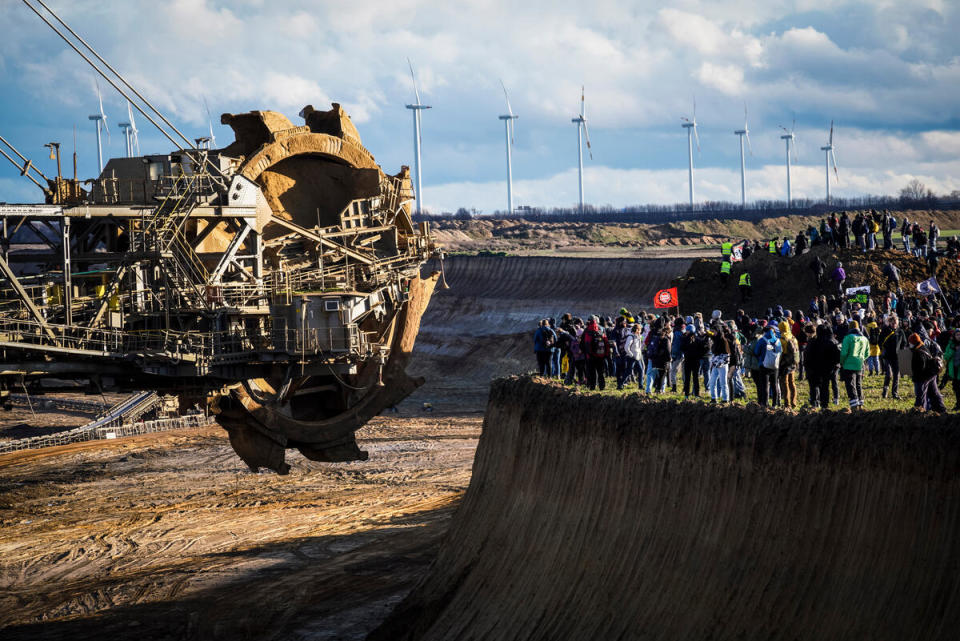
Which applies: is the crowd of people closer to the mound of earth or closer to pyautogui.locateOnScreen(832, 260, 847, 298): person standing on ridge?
pyautogui.locateOnScreen(832, 260, 847, 298): person standing on ridge

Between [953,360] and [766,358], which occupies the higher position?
[766,358]

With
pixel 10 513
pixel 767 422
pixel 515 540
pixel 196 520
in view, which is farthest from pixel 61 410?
pixel 767 422

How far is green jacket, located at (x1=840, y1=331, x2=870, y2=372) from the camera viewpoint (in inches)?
796

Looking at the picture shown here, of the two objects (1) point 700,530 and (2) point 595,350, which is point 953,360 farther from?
(2) point 595,350

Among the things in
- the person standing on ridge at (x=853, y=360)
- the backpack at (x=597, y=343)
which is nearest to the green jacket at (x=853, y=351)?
the person standing on ridge at (x=853, y=360)

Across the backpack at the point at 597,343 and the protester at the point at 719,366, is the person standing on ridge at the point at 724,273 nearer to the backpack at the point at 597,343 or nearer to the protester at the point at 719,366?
the backpack at the point at 597,343

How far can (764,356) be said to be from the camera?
808 inches

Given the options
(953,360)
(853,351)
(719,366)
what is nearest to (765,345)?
(853,351)

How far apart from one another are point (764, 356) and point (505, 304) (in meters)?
51.6

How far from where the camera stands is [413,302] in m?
34.7

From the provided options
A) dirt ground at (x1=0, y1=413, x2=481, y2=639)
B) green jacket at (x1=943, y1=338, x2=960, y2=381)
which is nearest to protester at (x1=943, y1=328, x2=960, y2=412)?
green jacket at (x1=943, y1=338, x2=960, y2=381)

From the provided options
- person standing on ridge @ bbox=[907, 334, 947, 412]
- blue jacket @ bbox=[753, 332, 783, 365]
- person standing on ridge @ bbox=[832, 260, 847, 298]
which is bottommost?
person standing on ridge @ bbox=[907, 334, 947, 412]

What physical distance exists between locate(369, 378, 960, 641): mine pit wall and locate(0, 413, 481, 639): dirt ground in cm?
442

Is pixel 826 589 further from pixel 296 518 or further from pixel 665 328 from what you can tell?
pixel 296 518
